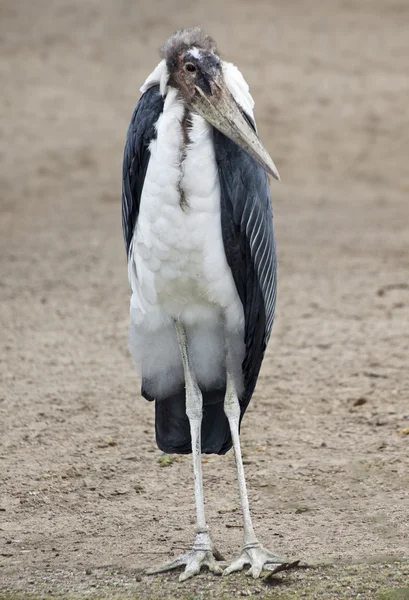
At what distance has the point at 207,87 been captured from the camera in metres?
3.99

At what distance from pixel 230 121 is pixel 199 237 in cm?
46

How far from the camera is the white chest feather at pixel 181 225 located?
12.9ft

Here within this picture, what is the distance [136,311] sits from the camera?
430 cm

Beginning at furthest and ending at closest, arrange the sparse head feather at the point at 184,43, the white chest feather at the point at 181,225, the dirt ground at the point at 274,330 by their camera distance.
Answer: the dirt ground at the point at 274,330, the sparse head feather at the point at 184,43, the white chest feather at the point at 181,225

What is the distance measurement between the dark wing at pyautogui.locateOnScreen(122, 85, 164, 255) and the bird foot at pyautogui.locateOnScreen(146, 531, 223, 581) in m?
1.30

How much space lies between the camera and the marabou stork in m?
3.95

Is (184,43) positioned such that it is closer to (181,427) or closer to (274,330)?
(181,427)

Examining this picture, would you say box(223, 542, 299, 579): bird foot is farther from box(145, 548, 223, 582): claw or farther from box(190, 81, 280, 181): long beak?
box(190, 81, 280, 181): long beak

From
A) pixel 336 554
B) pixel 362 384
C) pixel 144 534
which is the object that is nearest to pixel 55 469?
pixel 144 534

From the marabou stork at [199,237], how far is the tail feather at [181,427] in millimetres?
122

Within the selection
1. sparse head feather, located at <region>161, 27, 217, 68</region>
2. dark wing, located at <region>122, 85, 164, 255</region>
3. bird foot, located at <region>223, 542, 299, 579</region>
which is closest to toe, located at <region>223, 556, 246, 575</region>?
bird foot, located at <region>223, 542, 299, 579</region>

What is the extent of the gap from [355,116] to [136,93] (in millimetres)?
2720

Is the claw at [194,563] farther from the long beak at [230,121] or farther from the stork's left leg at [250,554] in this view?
the long beak at [230,121]

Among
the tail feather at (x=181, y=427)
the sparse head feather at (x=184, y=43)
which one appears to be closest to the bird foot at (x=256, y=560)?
the tail feather at (x=181, y=427)
